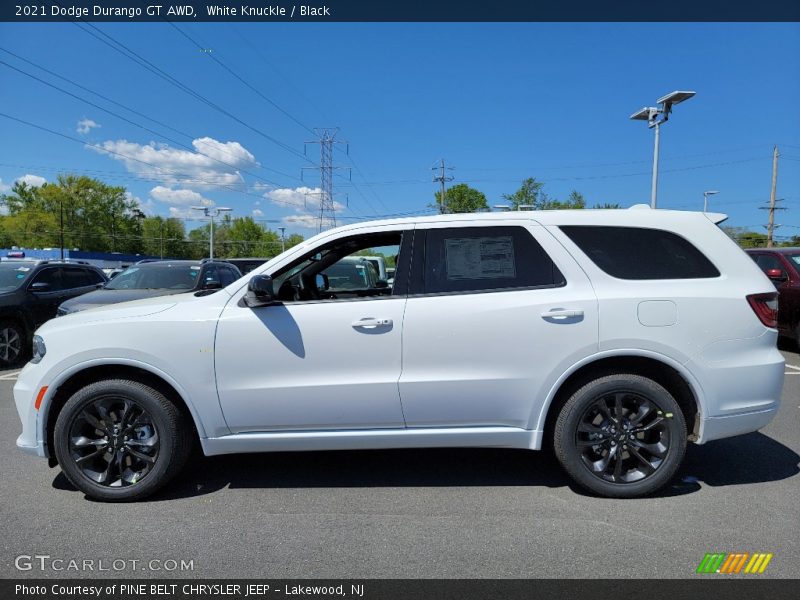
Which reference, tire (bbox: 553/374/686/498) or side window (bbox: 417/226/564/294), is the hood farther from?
tire (bbox: 553/374/686/498)

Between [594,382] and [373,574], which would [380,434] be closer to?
[373,574]

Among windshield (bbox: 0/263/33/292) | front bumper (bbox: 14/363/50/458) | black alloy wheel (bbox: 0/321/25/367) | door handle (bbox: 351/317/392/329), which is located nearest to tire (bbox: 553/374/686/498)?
door handle (bbox: 351/317/392/329)

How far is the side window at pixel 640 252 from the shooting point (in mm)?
3516

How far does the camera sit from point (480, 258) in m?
3.58

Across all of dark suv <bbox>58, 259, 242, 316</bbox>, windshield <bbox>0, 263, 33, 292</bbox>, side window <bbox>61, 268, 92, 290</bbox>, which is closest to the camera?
dark suv <bbox>58, 259, 242, 316</bbox>

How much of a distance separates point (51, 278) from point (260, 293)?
27.2 ft

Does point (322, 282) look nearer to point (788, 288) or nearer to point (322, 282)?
point (322, 282)

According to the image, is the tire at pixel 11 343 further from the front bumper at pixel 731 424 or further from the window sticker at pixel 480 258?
the front bumper at pixel 731 424

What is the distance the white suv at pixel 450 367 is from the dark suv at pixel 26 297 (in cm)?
628

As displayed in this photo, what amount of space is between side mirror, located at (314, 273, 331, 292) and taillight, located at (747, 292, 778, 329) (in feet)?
10.5

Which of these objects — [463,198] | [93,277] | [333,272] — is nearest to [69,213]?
[463,198]

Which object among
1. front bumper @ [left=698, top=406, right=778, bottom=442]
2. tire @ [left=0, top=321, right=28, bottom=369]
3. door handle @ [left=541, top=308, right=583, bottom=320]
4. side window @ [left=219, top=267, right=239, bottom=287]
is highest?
side window @ [left=219, top=267, right=239, bottom=287]

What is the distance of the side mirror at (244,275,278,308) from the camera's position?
3375mm

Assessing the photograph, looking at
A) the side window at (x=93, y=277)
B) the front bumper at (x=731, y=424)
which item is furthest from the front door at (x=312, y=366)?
the side window at (x=93, y=277)
